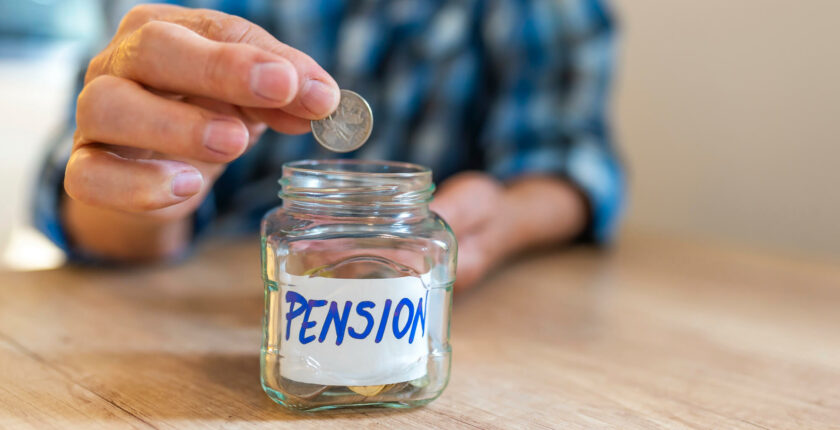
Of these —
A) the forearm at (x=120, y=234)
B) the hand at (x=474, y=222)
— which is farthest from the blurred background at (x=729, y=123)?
the hand at (x=474, y=222)

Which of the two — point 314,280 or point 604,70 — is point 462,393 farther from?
point 604,70

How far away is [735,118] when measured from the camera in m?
1.55

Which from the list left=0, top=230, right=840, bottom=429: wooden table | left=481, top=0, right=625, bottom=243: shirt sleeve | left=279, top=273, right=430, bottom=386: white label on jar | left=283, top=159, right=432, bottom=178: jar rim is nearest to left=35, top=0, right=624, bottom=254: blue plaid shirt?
left=481, top=0, right=625, bottom=243: shirt sleeve

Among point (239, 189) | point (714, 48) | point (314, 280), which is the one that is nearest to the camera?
point (314, 280)

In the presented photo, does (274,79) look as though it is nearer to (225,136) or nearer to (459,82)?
(225,136)

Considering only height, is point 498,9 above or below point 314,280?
above

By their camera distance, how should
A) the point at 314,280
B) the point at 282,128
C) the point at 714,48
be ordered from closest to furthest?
1. the point at 314,280
2. the point at 282,128
3. the point at 714,48

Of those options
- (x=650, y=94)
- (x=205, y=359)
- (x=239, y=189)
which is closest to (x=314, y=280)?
(x=205, y=359)

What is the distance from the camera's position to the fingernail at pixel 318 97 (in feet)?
1.83

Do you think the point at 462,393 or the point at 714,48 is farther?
the point at 714,48

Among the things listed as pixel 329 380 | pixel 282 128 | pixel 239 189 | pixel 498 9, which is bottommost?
pixel 239 189

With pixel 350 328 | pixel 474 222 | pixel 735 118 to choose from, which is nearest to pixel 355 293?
pixel 350 328

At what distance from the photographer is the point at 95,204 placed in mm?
599

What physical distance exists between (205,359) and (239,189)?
0.74 m
